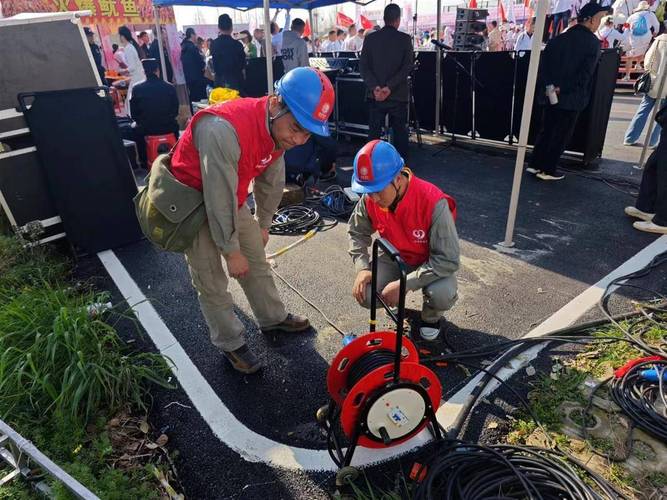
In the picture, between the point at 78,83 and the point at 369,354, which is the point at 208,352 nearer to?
the point at 369,354

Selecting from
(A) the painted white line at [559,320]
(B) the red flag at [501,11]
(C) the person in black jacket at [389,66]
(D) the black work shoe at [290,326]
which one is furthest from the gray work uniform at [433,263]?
(B) the red flag at [501,11]

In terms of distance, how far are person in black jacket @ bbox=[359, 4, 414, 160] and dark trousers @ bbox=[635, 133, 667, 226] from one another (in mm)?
3575

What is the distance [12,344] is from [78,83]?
126 inches

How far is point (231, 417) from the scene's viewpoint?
273cm

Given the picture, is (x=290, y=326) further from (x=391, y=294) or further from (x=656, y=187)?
(x=656, y=187)

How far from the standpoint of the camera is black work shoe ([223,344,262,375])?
9.95 feet

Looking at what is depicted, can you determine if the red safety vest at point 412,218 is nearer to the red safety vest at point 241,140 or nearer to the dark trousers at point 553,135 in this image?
the red safety vest at point 241,140

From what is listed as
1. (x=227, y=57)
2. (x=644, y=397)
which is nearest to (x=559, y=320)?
(x=644, y=397)

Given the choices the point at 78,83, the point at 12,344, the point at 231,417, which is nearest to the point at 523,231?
the point at 231,417

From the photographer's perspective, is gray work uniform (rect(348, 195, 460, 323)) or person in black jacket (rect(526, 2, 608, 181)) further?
person in black jacket (rect(526, 2, 608, 181))

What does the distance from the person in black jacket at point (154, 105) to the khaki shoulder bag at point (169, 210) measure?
5.26 meters

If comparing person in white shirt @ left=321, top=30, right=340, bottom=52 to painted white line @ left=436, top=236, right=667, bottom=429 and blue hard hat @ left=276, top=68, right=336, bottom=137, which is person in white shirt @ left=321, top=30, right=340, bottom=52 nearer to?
painted white line @ left=436, top=236, right=667, bottom=429

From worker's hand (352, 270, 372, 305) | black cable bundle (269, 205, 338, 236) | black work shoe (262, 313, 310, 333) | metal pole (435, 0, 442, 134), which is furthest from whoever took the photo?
metal pole (435, 0, 442, 134)

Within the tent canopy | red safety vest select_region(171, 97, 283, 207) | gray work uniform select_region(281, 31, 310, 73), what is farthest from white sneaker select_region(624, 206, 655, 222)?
the tent canopy
